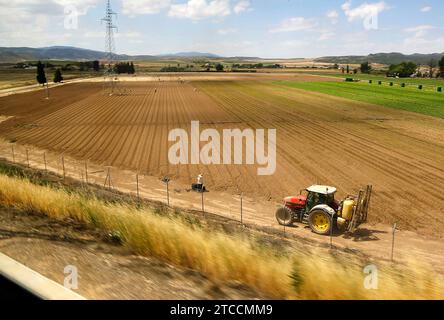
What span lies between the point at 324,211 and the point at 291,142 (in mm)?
18391

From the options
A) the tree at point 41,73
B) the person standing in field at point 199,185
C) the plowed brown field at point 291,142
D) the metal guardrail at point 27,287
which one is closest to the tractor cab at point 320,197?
the plowed brown field at point 291,142

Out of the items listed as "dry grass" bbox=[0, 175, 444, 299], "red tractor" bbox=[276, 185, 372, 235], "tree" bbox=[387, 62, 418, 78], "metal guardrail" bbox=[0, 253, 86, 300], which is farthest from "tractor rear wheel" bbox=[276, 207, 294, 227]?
"tree" bbox=[387, 62, 418, 78]

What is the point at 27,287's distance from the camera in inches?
120

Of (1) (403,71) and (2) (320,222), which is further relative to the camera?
(1) (403,71)

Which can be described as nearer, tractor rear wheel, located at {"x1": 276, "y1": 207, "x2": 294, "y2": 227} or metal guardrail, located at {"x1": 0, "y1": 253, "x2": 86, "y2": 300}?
metal guardrail, located at {"x1": 0, "y1": 253, "x2": 86, "y2": 300}

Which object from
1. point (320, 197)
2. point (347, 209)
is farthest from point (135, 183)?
point (347, 209)

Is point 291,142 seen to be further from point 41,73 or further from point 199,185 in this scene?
point 41,73

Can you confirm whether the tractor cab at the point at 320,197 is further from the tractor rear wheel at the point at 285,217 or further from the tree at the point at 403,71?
the tree at the point at 403,71

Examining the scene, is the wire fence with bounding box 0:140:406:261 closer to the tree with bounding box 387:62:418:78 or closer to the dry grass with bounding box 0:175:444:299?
the dry grass with bounding box 0:175:444:299

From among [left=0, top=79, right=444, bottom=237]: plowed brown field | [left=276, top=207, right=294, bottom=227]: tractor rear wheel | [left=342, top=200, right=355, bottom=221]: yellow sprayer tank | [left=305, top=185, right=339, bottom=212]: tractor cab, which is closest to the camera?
[left=342, top=200, right=355, bottom=221]: yellow sprayer tank

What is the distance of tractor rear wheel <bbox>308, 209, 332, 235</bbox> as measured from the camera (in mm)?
14961

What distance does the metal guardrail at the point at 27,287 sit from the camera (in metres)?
2.94
